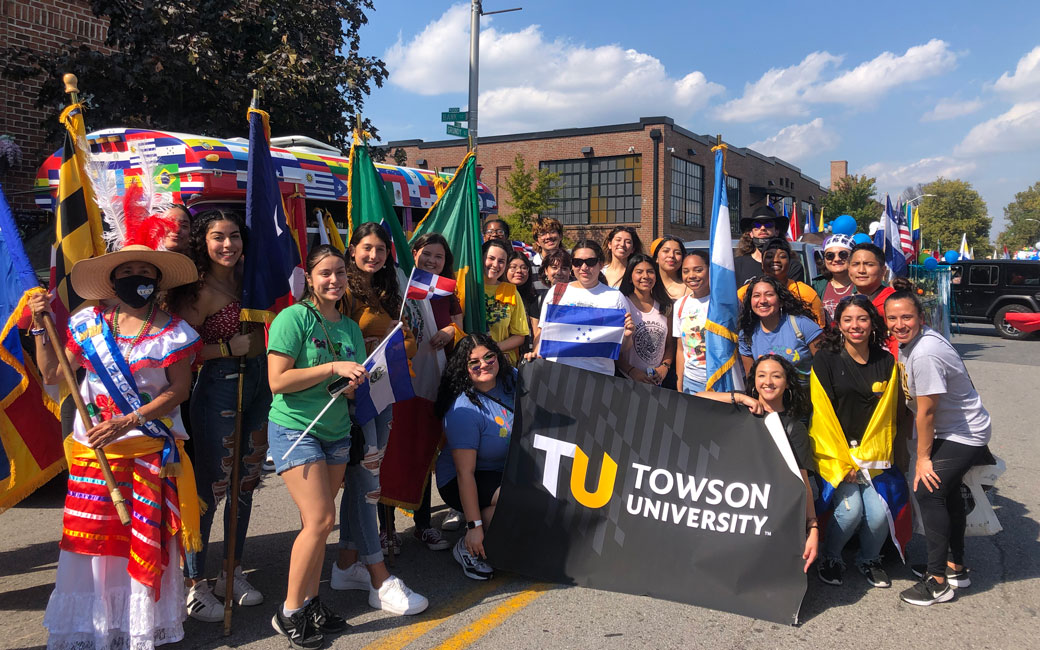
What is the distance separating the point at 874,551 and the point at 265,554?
138 inches

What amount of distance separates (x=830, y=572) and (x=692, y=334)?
162 cm

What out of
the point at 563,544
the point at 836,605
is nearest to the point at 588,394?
the point at 563,544

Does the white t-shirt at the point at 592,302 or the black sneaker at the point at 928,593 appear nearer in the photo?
the black sneaker at the point at 928,593

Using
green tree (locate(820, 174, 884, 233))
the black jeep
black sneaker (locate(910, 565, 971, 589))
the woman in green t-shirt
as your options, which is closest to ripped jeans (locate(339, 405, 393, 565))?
the woman in green t-shirt

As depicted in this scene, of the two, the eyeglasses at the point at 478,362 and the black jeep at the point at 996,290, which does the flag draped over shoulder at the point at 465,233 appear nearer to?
the eyeglasses at the point at 478,362

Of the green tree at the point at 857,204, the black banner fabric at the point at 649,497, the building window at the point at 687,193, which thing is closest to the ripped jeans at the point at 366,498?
the black banner fabric at the point at 649,497

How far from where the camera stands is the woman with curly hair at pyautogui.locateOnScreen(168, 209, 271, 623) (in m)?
3.63

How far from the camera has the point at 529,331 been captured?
529cm

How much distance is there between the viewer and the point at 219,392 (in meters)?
3.67

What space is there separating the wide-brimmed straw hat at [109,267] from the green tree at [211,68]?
7044 mm

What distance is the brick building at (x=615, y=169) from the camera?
3025cm

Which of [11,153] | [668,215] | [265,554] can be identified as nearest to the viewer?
[265,554]

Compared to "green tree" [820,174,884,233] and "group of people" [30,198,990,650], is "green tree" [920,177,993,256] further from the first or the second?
"group of people" [30,198,990,650]

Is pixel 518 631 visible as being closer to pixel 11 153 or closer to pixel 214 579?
pixel 214 579
